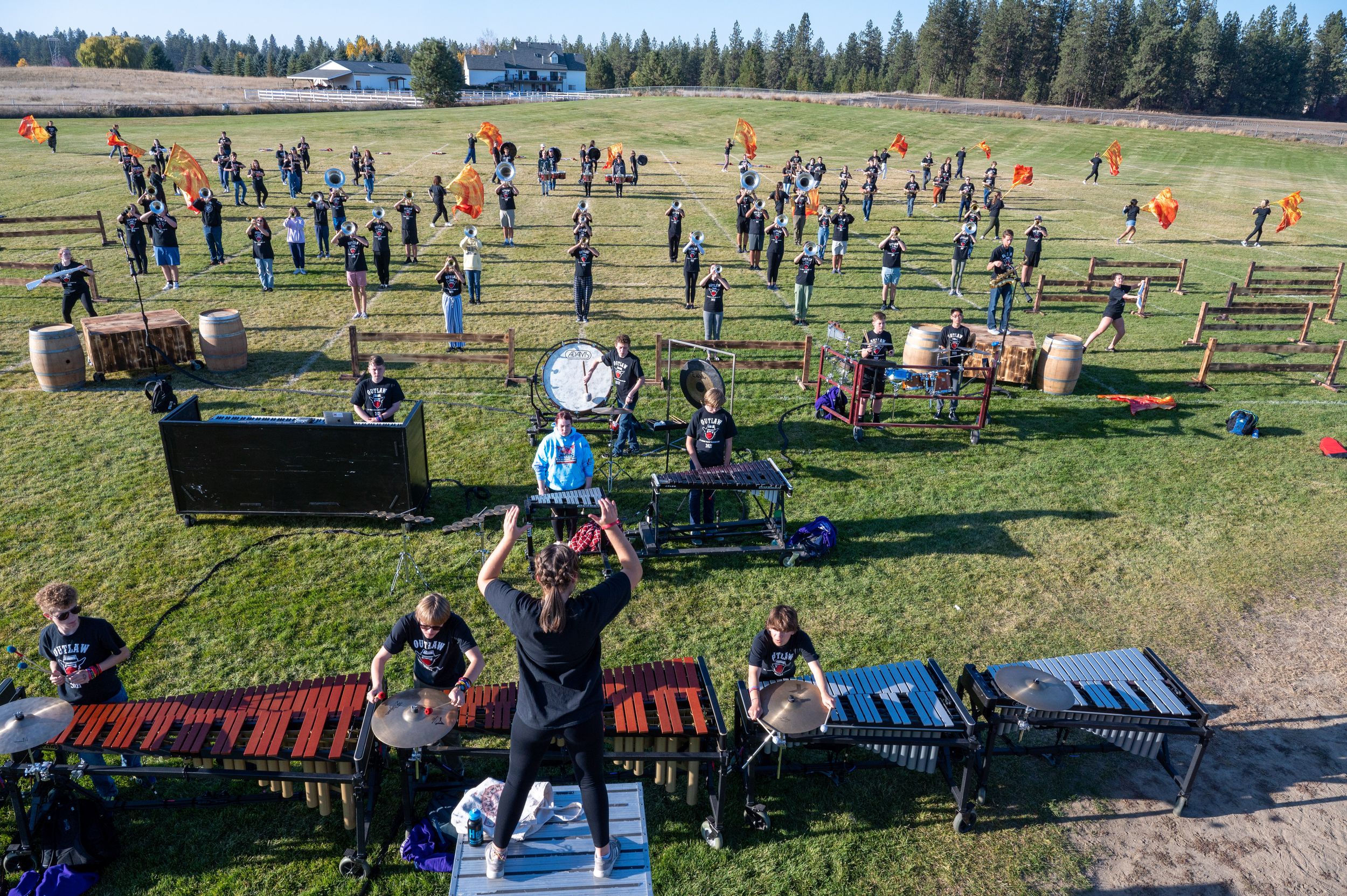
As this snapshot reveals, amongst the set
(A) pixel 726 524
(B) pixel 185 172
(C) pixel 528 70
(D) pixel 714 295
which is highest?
(C) pixel 528 70

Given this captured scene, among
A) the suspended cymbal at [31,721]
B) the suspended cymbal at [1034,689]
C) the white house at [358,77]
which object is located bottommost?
the suspended cymbal at [1034,689]

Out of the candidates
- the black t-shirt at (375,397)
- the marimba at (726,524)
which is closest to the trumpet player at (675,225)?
the black t-shirt at (375,397)

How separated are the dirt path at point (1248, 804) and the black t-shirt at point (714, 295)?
10736 millimetres

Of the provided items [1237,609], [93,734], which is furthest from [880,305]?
[93,734]

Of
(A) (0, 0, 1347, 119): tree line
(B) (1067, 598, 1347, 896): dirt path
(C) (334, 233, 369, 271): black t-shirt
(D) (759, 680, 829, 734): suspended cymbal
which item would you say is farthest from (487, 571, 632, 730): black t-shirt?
(A) (0, 0, 1347, 119): tree line

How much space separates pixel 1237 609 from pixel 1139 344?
36.8 feet

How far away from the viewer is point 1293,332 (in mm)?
19875

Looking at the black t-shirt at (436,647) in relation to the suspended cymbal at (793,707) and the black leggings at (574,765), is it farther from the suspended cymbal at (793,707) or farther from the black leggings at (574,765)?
the suspended cymbal at (793,707)

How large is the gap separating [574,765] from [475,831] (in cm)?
100

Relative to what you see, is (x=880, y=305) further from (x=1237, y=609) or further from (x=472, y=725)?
(x=472, y=725)

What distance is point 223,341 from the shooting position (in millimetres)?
14938

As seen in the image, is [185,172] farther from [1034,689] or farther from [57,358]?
[1034,689]

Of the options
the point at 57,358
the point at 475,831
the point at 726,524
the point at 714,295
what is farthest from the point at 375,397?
the point at 714,295

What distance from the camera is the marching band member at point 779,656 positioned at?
5.89m
